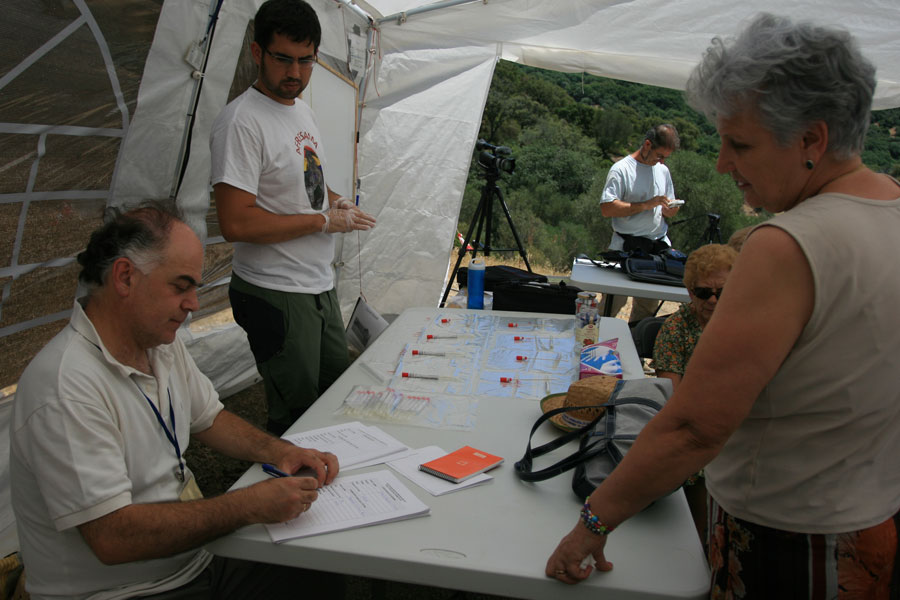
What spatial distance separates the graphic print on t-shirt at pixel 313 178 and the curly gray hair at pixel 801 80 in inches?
66.5

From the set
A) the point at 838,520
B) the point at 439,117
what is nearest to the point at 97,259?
the point at 838,520

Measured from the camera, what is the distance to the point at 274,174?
2180 millimetres

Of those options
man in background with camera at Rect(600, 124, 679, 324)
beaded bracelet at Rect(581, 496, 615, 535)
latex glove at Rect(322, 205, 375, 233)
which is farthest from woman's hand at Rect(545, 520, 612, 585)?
man in background with camera at Rect(600, 124, 679, 324)

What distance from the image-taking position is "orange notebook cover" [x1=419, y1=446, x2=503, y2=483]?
1.39 m

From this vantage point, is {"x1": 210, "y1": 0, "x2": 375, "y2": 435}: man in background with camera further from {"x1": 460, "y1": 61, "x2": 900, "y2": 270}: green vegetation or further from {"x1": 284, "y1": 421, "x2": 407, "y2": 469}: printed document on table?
{"x1": 460, "y1": 61, "x2": 900, "y2": 270}: green vegetation

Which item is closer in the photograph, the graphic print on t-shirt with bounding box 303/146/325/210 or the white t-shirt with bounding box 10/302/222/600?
the white t-shirt with bounding box 10/302/222/600

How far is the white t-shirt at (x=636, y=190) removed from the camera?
428 cm

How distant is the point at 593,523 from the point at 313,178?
69.1 inches

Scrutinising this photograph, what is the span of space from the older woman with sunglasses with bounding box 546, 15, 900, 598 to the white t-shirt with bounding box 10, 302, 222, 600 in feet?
2.88

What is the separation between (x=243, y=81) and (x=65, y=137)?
3.88ft

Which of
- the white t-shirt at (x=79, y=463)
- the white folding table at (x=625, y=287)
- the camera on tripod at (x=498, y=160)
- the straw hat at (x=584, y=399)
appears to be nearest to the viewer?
the white t-shirt at (x=79, y=463)

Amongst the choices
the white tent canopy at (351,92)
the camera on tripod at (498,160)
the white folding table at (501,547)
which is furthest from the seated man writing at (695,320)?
the camera on tripod at (498,160)

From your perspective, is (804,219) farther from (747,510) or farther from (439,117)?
(439,117)

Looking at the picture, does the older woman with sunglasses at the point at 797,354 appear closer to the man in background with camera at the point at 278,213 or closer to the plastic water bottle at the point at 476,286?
the man in background with camera at the point at 278,213
